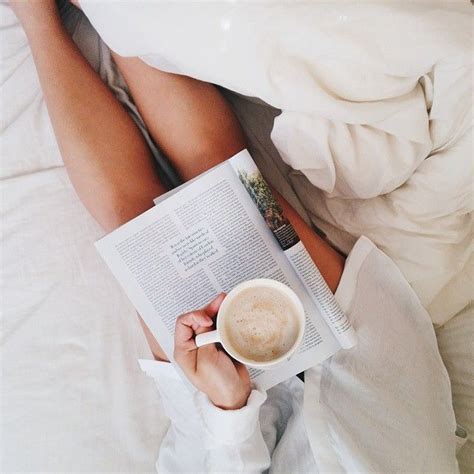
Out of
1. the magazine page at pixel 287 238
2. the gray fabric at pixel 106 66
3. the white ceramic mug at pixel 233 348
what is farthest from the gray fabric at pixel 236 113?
the white ceramic mug at pixel 233 348

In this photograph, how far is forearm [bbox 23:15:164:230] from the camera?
76 cm

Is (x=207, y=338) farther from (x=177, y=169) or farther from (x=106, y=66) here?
(x=106, y=66)

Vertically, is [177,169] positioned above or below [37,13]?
below

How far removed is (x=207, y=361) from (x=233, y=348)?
0.15ft

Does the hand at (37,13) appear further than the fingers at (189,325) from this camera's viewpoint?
Yes

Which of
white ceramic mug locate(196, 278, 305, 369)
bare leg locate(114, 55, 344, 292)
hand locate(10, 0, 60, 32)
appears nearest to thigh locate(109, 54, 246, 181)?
bare leg locate(114, 55, 344, 292)

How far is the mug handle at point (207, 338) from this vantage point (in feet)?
1.86

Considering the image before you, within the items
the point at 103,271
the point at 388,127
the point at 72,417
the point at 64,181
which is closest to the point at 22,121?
the point at 64,181

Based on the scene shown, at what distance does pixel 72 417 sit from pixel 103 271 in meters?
0.22

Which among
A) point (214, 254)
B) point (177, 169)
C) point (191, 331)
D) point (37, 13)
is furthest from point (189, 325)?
point (37, 13)

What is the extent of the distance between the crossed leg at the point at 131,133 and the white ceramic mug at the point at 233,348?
0.53 feet

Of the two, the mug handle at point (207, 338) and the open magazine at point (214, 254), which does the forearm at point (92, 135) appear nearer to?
the open magazine at point (214, 254)

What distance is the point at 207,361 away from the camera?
1.97 ft

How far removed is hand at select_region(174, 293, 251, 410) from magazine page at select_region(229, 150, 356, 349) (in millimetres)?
148
